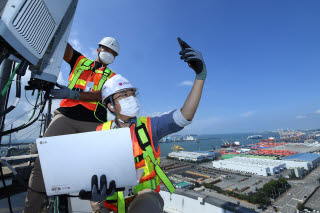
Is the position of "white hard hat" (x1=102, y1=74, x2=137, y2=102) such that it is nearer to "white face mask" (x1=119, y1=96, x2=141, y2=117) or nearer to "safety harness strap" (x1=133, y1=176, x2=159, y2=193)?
"white face mask" (x1=119, y1=96, x2=141, y2=117)

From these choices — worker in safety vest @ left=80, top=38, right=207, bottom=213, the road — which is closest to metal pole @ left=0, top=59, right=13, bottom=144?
worker in safety vest @ left=80, top=38, right=207, bottom=213

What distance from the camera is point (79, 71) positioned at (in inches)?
108

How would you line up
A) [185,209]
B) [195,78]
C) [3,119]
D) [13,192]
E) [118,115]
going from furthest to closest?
[185,209] < [13,192] < [118,115] < [3,119] < [195,78]

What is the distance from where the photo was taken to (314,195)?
29.8 metres

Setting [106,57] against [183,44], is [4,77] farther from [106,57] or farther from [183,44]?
[183,44]

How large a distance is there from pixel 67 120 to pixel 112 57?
1.38 metres

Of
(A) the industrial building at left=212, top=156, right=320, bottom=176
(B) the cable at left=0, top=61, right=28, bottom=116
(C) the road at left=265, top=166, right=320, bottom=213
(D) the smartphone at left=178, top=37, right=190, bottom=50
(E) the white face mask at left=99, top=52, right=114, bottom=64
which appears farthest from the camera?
(A) the industrial building at left=212, top=156, right=320, bottom=176

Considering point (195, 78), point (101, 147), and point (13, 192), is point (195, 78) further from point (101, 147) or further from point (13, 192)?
point (13, 192)

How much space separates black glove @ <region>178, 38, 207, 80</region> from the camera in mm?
1952

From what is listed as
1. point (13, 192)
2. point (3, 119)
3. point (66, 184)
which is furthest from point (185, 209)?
point (3, 119)

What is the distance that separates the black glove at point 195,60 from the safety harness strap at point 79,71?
5.62 ft

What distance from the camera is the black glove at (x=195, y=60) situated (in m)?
1.95

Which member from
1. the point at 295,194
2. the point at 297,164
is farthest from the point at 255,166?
the point at 295,194

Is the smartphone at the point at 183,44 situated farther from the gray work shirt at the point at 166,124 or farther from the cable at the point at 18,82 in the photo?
the cable at the point at 18,82
